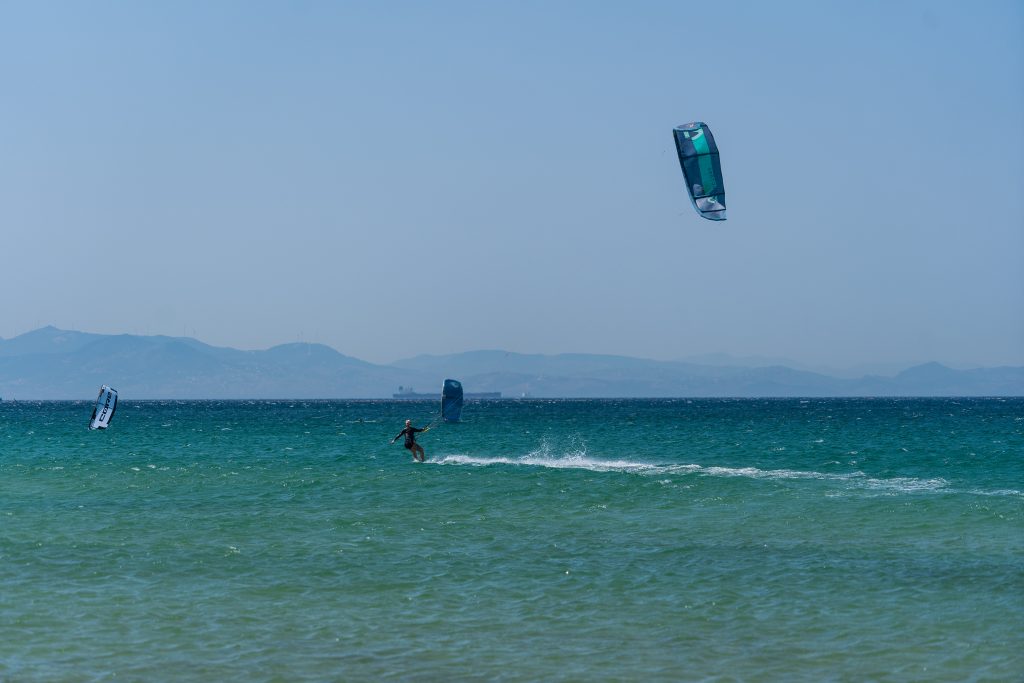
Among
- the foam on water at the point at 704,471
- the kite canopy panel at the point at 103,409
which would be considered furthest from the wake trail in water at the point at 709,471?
the kite canopy panel at the point at 103,409

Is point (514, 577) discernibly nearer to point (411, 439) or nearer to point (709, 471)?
point (709, 471)

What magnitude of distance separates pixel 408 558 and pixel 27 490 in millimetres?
20754

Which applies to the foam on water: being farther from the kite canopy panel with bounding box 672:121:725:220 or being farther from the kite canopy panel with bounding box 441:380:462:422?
the kite canopy panel with bounding box 672:121:725:220

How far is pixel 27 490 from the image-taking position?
3828cm

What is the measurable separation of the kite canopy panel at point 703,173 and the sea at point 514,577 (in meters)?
8.38

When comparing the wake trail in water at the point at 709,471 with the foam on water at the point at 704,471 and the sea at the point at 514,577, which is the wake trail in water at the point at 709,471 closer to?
the foam on water at the point at 704,471

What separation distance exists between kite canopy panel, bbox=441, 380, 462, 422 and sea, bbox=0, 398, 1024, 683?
32.0 feet

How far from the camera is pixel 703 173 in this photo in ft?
105

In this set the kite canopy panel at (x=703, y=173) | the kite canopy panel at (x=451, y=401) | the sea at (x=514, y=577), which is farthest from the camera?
the kite canopy panel at (x=451, y=401)

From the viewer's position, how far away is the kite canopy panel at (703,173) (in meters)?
32.1

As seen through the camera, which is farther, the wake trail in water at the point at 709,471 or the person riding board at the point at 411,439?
the person riding board at the point at 411,439

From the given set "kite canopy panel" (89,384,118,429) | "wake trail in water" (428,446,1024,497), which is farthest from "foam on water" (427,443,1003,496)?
"kite canopy panel" (89,384,118,429)

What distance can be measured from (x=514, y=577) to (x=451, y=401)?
3285cm

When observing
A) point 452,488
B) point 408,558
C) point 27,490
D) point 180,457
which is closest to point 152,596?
point 408,558
